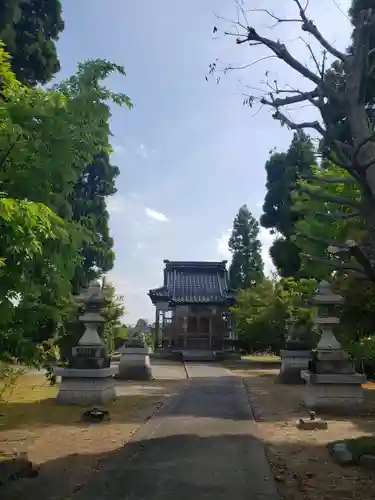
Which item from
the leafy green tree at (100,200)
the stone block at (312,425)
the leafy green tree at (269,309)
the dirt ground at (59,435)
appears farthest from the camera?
the leafy green tree at (100,200)

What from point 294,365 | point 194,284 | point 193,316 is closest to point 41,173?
point 294,365

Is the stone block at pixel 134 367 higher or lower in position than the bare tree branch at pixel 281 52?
lower

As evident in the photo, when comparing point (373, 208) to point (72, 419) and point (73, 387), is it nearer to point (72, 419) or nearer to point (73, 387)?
point (72, 419)

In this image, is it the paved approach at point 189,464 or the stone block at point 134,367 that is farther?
the stone block at point 134,367

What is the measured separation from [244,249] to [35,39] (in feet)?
104

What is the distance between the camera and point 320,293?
12.0m

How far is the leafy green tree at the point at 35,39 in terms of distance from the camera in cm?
1687

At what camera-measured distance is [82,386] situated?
11.8 m

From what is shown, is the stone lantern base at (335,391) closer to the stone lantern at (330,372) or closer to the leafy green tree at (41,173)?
the stone lantern at (330,372)

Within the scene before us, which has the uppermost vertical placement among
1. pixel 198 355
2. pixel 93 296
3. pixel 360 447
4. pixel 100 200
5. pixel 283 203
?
pixel 283 203

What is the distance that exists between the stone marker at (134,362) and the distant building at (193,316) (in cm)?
1850

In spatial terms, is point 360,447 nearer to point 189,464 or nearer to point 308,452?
point 308,452

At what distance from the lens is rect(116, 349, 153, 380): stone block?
18328mm

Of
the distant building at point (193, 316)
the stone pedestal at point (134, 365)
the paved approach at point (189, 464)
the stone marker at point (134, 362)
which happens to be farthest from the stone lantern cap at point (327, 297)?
the distant building at point (193, 316)
